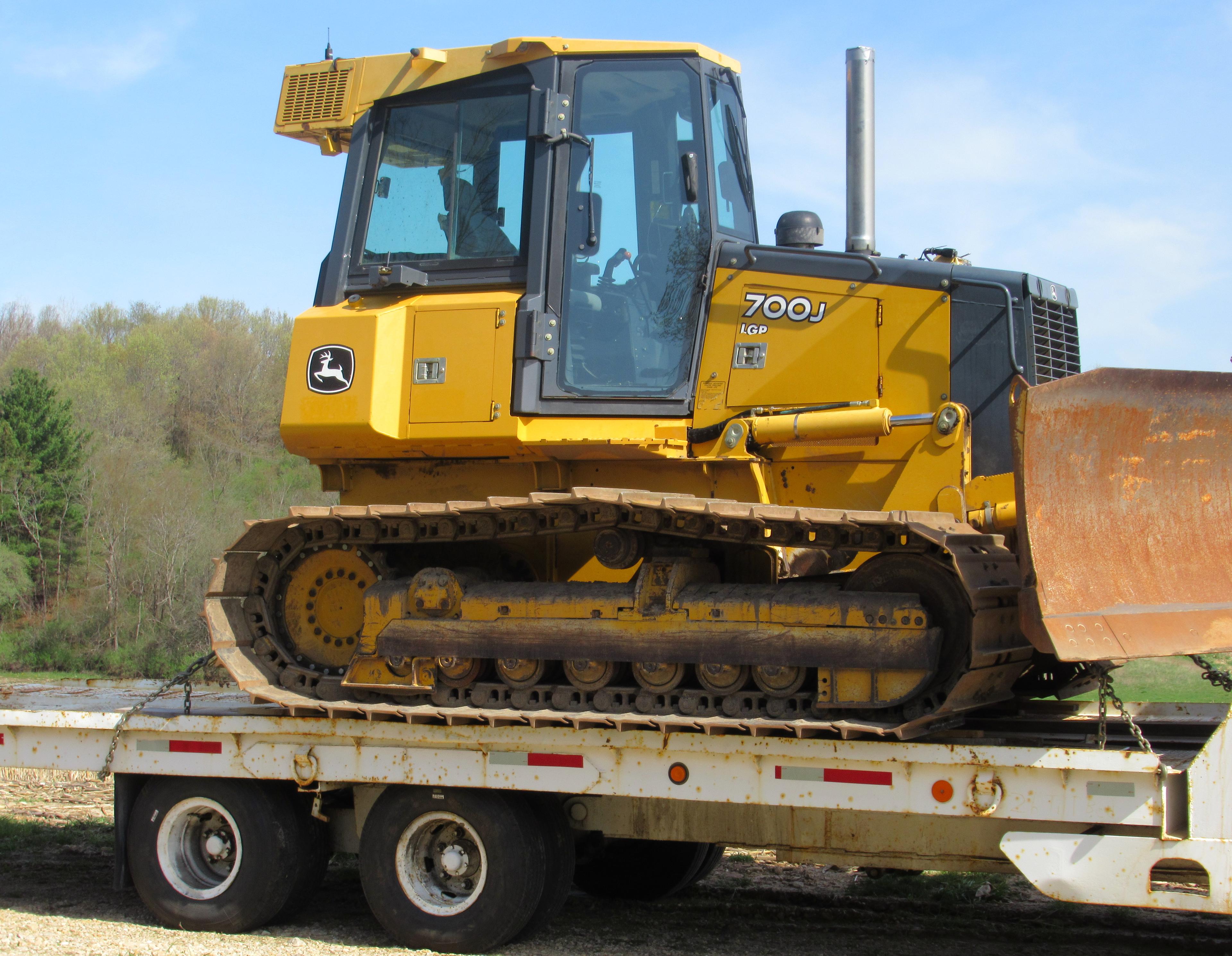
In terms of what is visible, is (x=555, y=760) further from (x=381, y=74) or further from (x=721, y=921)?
(x=381, y=74)

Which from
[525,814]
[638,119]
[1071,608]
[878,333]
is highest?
[638,119]

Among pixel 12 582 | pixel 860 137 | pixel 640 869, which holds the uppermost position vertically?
pixel 860 137

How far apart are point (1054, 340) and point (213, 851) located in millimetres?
5015

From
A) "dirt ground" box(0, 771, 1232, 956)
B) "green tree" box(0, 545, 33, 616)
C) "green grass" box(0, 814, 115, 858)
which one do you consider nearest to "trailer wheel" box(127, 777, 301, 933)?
"dirt ground" box(0, 771, 1232, 956)

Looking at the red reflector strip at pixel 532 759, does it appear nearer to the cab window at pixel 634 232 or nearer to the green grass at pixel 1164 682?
the cab window at pixel 634 232

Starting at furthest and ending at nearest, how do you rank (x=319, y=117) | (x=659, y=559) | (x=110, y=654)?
(x=110, y=654), (x=319, y=117), (x=659, y=559)

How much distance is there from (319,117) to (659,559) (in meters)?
3.31

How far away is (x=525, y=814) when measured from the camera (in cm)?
561

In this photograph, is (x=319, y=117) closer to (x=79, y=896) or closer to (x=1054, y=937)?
(x=79, y=896)

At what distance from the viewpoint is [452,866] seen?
18.7 feet

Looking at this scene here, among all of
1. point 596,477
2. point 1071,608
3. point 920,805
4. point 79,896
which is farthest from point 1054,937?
point 79,896

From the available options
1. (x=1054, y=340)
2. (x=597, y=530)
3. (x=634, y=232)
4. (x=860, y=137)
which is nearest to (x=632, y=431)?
(x=597, y=530)

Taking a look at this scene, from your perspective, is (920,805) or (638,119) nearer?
(920,805)

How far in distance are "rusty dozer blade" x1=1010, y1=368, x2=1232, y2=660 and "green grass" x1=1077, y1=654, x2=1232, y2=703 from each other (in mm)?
15571
